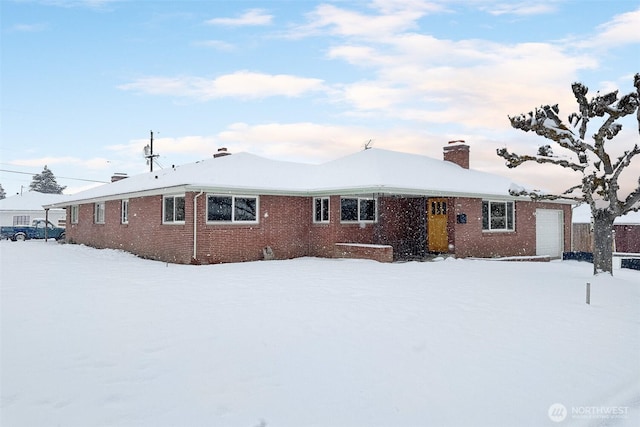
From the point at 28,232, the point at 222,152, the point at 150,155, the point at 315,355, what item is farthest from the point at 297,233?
the point at 28,232

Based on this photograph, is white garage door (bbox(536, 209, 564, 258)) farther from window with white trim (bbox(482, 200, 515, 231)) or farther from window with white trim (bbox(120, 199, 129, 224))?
window with white trim (bbox(120, 199, 129, 224))

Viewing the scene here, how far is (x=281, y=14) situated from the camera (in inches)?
436

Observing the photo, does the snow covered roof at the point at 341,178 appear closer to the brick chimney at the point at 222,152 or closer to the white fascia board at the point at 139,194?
the white fascia board at the point at 139,194

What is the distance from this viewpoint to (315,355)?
5.58 m

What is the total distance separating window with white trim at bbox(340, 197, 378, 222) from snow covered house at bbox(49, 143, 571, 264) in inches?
1.6

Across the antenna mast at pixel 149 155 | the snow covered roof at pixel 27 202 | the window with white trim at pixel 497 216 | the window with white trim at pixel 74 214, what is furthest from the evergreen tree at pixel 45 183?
the window with white trim at pixel 497 216

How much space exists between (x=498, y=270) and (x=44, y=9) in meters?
14.9

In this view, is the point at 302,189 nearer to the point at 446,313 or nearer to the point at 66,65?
the point at 66,65

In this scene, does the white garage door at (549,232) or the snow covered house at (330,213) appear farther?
the white garage door at (549,232)

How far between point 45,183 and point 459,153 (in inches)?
3175

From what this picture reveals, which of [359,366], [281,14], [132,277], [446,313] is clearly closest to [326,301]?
[446,313]

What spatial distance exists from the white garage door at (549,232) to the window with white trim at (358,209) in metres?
9.26

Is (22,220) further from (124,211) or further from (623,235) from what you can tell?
(623,235)

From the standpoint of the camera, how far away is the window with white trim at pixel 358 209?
17.8 meters
